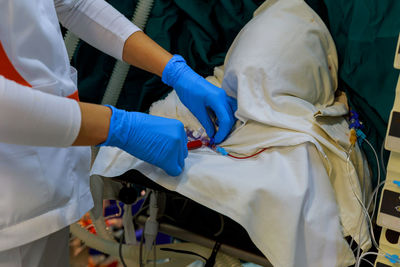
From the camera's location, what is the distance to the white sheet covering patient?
2.85 feet

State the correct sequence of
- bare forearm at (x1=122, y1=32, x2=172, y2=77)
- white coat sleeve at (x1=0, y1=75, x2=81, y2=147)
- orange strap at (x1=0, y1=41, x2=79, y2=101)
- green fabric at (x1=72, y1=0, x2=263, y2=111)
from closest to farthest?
white coat sleeve at (x1=0, y1=75, x2=81, y2=147), orange strap at (x1=0, y1=41, x2=79, y2=101), bare forearm at (x1=122, y1=32, x2=172, y2=77), green fabric at (x1=72, y1=0, x2=263, y2=111)

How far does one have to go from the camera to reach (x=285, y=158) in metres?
0.94

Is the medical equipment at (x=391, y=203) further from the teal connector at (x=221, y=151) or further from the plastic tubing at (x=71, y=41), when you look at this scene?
the plastic tubing at (x=71, y=41)

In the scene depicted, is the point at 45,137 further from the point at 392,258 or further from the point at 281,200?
the point at 392,258

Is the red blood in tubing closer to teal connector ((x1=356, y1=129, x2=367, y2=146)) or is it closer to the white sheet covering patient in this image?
the white sheet covering patient

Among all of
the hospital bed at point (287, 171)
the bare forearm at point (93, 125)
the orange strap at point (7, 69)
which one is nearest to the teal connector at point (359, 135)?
the hospital bed at point (287, 171)

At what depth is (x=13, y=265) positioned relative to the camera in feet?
2.60

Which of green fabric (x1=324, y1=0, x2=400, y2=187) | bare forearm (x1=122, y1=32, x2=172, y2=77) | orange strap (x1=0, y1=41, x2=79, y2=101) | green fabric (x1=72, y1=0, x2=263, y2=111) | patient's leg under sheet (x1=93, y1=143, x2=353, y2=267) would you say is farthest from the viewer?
green fabric (x1=72, y1=0, x2=263, y2=111)

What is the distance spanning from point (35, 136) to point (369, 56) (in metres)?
0.93

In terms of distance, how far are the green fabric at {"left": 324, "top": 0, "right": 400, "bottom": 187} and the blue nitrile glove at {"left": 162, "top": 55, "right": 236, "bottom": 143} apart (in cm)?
38

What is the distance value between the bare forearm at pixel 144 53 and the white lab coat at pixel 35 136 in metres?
0.29

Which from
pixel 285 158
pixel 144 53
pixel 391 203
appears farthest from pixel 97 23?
pixel 391 203

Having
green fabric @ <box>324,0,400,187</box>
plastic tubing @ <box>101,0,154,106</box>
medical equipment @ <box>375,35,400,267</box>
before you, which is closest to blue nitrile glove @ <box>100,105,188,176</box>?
medical equipment @ <box>375,35,400,267</box>

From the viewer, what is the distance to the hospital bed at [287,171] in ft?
2.84
